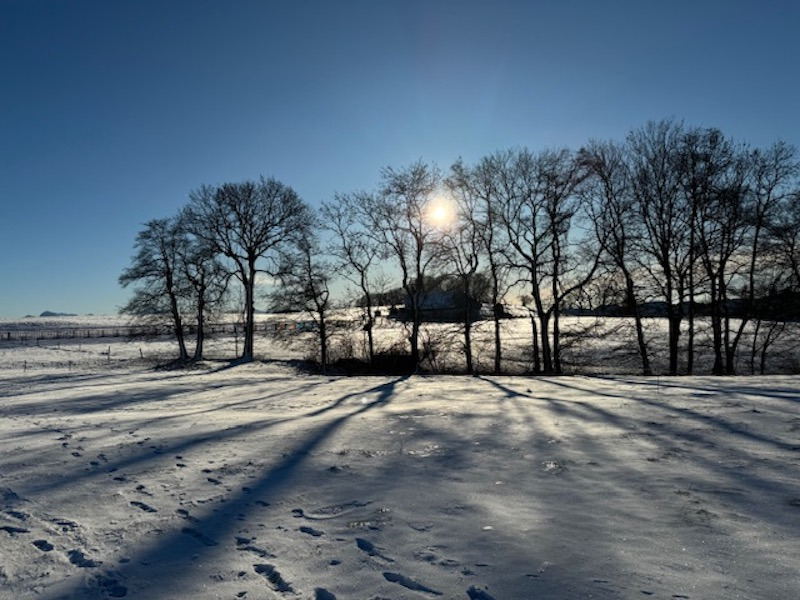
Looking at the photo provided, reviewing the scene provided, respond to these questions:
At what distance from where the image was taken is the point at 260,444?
6.92m

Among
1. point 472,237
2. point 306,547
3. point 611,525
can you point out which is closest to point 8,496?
point 306,547

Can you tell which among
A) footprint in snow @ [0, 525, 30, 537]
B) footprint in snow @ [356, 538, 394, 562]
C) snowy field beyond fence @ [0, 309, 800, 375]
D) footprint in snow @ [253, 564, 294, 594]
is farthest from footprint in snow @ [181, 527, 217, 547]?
snowy field beyond fence @ [0, 309, 800, 375]

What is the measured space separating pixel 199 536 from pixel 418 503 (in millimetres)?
1847

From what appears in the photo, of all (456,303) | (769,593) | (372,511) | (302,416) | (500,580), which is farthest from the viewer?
(456,303)

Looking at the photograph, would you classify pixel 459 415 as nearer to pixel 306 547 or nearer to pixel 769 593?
pixel 306 547

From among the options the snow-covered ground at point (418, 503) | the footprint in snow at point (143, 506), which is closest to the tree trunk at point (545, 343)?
the snow-covered ground at point (418, 503)

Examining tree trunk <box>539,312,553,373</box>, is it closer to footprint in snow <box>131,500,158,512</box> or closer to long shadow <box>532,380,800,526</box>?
long shadow <box>532,380,800,526</box>

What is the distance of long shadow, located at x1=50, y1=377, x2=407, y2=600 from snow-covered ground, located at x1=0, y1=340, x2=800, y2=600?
2 cm

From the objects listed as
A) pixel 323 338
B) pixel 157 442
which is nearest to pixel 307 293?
pixel 323 338

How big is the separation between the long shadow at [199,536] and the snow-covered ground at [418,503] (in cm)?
2

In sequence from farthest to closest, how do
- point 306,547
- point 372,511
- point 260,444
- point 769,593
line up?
point 260,444
point 372,511
point 306,547
point 769,593

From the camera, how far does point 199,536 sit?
404 centimetres

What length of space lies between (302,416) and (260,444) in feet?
7.33

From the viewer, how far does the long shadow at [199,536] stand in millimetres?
3394
